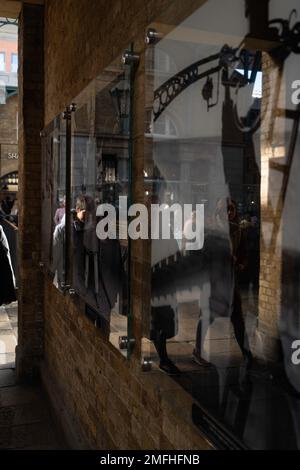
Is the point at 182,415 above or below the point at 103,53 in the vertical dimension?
below

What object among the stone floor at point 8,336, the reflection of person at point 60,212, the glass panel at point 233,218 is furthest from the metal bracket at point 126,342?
the stone floor at point 8,336

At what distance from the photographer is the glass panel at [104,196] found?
2.52 meters

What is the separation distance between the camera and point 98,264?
2.90 metres

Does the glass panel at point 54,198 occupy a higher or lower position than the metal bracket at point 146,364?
higher

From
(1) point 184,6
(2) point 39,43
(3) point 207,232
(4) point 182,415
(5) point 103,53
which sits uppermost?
Result: (2) point 39,43

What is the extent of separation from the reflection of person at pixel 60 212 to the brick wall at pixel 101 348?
0.65 m

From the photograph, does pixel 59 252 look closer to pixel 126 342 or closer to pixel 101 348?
pixel 101 348

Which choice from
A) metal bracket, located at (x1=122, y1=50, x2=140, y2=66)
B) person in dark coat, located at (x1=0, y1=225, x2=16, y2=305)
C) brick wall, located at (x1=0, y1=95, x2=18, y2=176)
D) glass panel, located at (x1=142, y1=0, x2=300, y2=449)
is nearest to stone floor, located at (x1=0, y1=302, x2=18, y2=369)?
person in dark coat, located at (x1=0, y1=225, x2=16, y2=305)

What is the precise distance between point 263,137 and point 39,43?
197 inches

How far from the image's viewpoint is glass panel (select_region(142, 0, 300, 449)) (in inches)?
48.5

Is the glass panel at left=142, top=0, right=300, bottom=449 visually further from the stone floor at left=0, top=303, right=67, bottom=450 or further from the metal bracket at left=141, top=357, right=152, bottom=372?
the stone floor at left=0, top=303, right=67, bottom=450

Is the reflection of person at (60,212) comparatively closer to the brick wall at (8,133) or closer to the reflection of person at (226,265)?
the reflection of person at (226,265)
